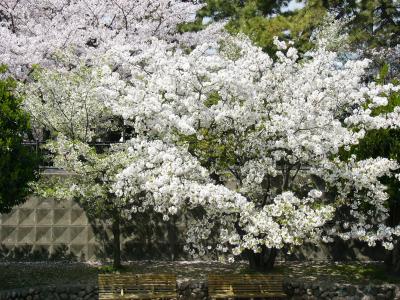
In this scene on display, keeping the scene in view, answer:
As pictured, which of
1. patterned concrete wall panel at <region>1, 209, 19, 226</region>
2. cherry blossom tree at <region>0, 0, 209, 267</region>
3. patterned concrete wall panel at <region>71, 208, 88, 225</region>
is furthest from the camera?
patterned concrete wall panel at <region>71, 208, 88, 225</region>

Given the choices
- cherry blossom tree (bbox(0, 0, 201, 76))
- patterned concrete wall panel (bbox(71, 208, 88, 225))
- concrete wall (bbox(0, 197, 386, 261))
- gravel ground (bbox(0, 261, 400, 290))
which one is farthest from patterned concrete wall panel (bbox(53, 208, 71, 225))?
cherry blossom tree (bbox(0, 0, 201, 76))

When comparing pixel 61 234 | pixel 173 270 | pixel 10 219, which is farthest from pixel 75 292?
Answer: pixel 10 219

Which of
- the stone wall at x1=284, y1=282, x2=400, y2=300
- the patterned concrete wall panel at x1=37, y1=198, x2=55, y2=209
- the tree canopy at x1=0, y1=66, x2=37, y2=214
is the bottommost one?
the stone wall at x1=284, y1=282, x2=400, y2=300

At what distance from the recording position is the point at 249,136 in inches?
453

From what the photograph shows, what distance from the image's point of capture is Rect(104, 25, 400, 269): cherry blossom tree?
1050 centimetres

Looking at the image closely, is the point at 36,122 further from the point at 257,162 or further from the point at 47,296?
the point at 257,162

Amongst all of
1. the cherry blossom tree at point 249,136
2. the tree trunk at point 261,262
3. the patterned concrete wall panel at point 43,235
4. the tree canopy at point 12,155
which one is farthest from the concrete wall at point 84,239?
the cherry blossom tree at point 249,136

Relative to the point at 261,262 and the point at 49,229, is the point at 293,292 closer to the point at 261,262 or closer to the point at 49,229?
the point at 261,262

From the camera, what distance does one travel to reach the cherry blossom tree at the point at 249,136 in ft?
34.4

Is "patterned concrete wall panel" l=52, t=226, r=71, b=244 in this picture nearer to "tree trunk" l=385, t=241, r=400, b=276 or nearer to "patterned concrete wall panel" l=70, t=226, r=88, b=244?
"patterned concrete wall panel" l=70, t=226, r=88, b=244

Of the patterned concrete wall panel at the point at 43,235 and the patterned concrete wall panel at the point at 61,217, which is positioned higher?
the patterned concrete wall panel at the point at 61,217

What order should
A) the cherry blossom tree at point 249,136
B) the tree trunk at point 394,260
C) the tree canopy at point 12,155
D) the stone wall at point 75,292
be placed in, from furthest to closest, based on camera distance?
the tree trunk at point 394,260 → the stone wall at point 75,292 → the tree canopy at point 12,155 → the cherry blossom tree at point 249,136

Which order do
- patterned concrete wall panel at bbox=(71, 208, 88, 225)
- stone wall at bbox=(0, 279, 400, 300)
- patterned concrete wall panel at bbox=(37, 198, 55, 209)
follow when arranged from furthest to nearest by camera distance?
patterned concrete wall panel at bbox=(37, 198, 55, 209), patterned concrete wall panel at bbox=(71, 208, 88, 225), stone wall at bbox=(0, 279, 400, 300)

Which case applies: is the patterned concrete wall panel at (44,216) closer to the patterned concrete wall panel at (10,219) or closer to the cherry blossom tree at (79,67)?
Answer: the patterned concrete wall panel at (10,219)
